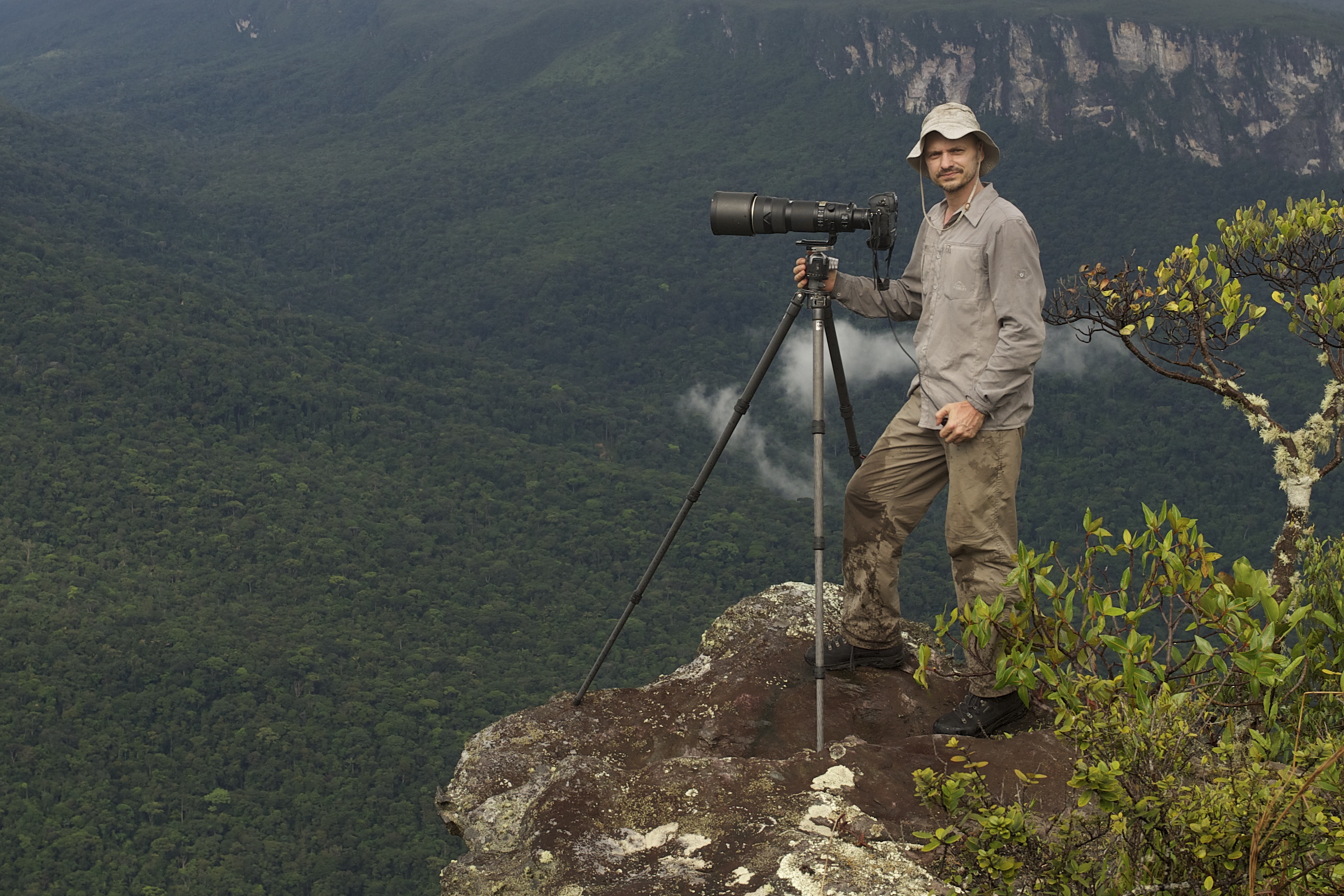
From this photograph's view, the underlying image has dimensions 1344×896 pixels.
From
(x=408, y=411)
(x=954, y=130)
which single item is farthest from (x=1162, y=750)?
(x=408, y=411)

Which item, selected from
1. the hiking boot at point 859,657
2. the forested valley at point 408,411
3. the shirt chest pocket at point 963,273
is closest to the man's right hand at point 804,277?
the shirt chest pocket at point 963,273

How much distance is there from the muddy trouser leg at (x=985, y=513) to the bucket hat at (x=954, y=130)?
0.97m

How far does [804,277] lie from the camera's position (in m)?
4.54

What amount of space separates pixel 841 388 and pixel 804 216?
2.25 ft

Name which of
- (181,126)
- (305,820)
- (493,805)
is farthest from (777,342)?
(181,126)

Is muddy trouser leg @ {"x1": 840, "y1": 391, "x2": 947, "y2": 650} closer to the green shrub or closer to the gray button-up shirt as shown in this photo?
the gray button-up shirt

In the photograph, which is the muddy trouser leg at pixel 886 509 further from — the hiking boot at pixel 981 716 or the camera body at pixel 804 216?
the camera body at pixel 804 216

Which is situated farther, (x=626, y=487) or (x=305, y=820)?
(x=626, y=487)

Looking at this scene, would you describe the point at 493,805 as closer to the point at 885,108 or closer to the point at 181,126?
the point at 885,108

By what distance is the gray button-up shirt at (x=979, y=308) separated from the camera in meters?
4.02

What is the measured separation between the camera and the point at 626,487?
97375 mm

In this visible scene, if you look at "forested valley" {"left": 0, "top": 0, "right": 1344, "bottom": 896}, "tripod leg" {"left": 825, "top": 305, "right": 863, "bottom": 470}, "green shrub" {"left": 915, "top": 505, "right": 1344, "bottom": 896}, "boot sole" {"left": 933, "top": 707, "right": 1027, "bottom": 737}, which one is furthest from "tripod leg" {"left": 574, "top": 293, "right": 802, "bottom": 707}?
"forested valley" {"left": 0, "top": 0, "right": 1344, "bottom": 896}

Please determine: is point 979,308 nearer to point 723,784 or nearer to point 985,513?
point 985,513

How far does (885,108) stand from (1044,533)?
256 feet
